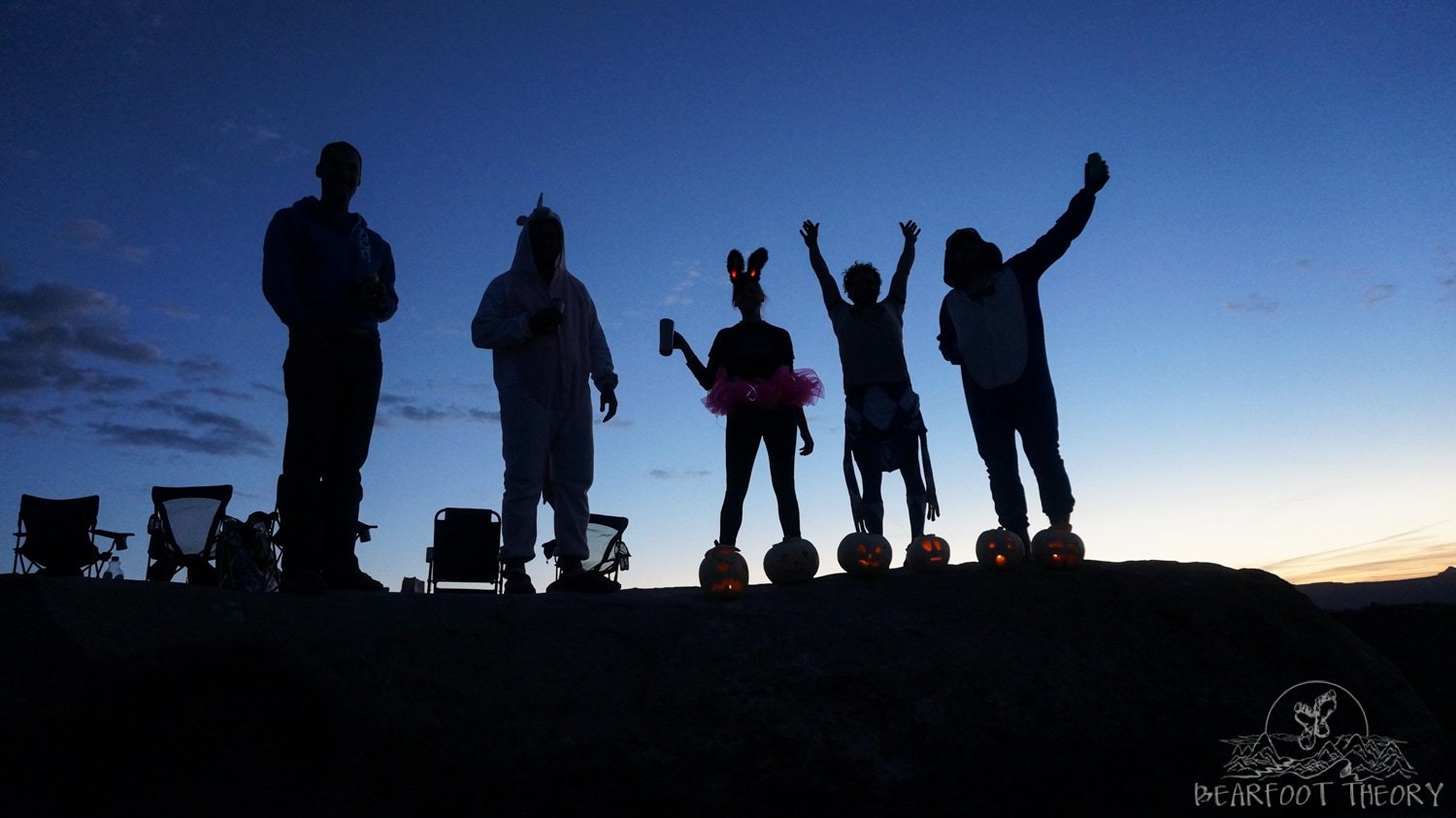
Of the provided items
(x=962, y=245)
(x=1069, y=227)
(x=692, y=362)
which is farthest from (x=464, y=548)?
(x=1069, y=227)

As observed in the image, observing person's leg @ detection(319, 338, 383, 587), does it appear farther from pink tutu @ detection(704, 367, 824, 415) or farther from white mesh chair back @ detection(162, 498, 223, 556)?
white mesh chair back @ detection(162, 498, 223, 556)

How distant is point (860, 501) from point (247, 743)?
3800 millimetres

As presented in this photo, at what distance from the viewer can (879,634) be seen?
3432 millimetres

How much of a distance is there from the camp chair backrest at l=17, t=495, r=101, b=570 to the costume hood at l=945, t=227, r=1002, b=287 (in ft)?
29.1

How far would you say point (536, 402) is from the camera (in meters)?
4.86

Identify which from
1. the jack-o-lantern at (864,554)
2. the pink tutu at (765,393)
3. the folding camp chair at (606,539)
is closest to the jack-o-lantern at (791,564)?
the jack-o-lantern at (864,554)

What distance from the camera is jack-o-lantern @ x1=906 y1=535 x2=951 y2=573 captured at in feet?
14.1

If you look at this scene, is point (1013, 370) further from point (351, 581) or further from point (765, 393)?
point (351, 581)

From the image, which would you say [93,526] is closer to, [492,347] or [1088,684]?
[492,347]

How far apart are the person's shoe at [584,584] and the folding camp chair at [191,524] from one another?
17.2 feet

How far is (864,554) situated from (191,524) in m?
6.94

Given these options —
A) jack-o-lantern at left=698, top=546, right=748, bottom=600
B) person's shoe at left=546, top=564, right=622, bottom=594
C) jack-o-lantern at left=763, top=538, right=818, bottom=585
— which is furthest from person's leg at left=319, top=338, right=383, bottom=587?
jack-o-lantern at left=763, top=538, right=818, bottom=585

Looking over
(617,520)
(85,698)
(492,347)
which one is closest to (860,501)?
(492,347)

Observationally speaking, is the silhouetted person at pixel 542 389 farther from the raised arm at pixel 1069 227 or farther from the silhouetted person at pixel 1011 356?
the raised arm at pixel 1069 227
